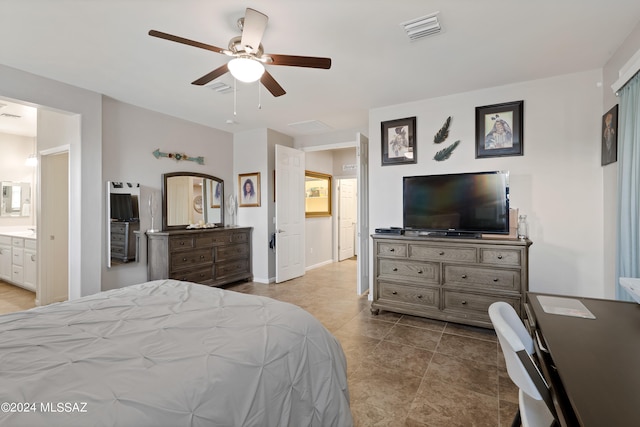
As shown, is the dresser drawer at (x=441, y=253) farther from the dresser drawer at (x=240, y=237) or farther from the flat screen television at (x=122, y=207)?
the flat screen television at (x=122, y=207)

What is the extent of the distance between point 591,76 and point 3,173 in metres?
8.82

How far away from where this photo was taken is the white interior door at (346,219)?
7.59 m

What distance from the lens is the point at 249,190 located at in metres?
5.39

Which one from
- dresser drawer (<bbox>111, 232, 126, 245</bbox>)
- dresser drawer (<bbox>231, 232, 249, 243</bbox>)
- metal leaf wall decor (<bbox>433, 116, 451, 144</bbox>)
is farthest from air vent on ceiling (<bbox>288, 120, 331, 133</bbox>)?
dresser drawer (<bbox>111, 232, 126, 245</bbox>)

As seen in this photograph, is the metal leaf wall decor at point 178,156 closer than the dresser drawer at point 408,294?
No

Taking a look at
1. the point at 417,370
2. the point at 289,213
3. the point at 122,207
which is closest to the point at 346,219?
the point at 289,213

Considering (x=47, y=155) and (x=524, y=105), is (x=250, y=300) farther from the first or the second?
(x=47, y=155)

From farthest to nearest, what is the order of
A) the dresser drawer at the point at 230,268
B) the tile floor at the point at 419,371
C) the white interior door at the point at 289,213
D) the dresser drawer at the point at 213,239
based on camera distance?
the white interior door at the point at 289,213 → the dresser drawer at the point at 230,268 → the dresser drawer at the point at 213,239 → the tile floor at the point at 419,371

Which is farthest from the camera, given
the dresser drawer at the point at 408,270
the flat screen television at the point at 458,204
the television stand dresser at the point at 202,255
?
the television stand dresser at the point at 202,255

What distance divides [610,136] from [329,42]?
108 inches

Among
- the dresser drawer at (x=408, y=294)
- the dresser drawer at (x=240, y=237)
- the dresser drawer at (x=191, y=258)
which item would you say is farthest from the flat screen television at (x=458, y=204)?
the dresser drawer at (x=191, y=258)

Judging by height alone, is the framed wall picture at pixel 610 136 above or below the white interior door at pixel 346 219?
above

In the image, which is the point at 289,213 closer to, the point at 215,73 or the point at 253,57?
the point at 215,73

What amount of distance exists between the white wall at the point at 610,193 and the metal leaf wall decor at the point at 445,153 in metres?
1.39
